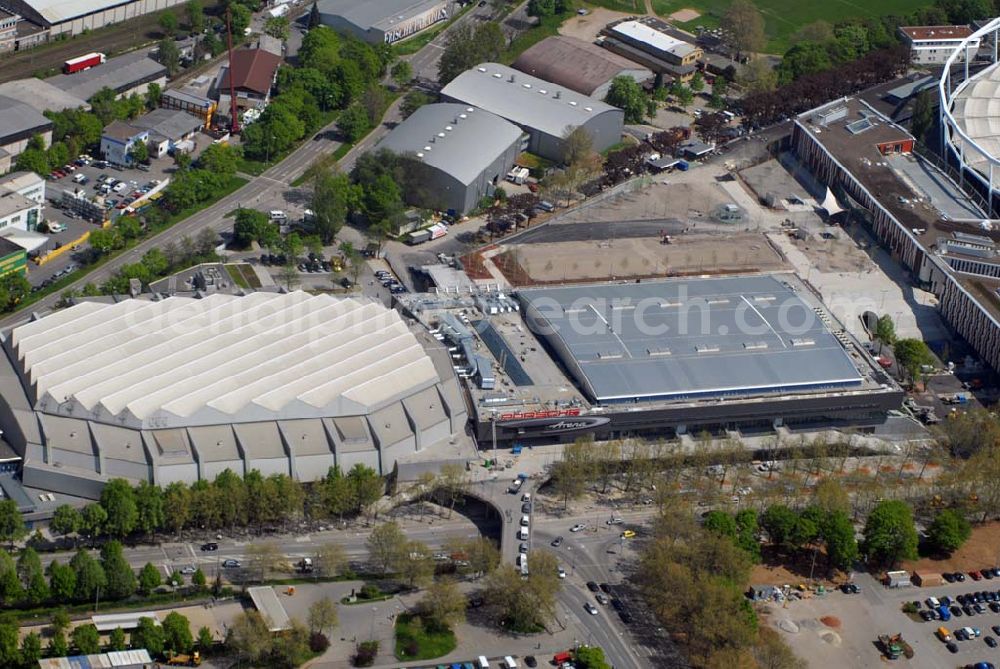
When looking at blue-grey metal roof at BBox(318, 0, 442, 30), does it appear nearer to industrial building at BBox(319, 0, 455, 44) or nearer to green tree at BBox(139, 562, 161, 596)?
industrial building at BBox(319, 0, 455, 44)

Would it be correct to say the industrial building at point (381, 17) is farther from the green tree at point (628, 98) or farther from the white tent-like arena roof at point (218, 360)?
the white tent-like arena roof at point (218, 360)

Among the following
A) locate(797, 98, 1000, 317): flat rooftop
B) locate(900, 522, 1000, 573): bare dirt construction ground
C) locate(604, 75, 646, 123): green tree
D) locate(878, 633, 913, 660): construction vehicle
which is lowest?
locate(900, 522, 1000, 573): bare dirt construction ground

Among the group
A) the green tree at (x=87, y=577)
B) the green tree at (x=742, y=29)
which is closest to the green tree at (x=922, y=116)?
the green tree at (x=742, y=29)

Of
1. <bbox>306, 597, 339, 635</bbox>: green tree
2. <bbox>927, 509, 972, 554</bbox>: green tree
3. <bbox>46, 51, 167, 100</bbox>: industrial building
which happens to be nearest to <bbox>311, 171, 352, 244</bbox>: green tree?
<bbox>46, 51, 167, 100</bbox>: industrial building

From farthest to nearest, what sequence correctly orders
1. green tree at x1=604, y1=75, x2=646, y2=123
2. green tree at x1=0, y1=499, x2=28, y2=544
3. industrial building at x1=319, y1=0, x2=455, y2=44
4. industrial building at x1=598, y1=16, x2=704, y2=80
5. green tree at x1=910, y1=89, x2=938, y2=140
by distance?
industrial building at x1=319, y1=0, x2=455, y2=44 → industrial building at x1=598, y1=16, x2=704, y2=80 → green tree at x1=604, y1=75, x2=646, y2=123 → green tree at x1=910, y1=89, x2=938, y2=140 → green tree at x1=0, y1=499, x2=28, y2=544

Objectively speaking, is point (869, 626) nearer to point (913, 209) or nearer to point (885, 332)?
point (885, 332)

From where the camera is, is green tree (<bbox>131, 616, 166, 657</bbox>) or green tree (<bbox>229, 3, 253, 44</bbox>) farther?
green tree (<bbox>229, 3, 253, 44</bbox>)

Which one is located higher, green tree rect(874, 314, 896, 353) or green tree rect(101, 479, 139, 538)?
green tree rect(101, 479, 139, 538)

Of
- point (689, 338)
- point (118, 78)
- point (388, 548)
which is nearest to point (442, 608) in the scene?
point (388, 548)
